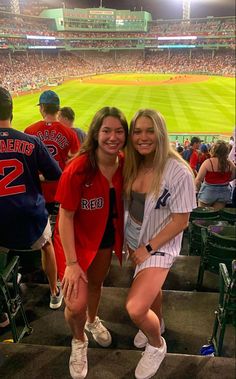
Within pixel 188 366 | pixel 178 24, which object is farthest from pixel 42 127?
pixel 178 24

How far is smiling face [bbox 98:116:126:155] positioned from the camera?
2086 millimetres

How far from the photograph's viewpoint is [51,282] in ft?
9.33

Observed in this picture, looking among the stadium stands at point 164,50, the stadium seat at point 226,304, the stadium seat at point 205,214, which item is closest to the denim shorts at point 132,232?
the stadium seat at point 226,304

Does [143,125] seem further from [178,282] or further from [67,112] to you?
[67,112]

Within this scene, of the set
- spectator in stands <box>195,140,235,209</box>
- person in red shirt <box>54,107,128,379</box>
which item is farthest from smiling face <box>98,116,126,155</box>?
spectator in stands <box>195,140,235,209</box>

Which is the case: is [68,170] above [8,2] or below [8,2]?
below

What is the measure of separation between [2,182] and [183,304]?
1938mm

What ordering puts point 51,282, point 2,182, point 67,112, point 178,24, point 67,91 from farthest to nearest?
point 178,24
point 67,91
point 67,112
point 51,282
point 2,182

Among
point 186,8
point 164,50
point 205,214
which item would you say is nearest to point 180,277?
point 205,214

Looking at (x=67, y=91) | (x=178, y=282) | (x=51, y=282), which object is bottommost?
(x=178, y=282)

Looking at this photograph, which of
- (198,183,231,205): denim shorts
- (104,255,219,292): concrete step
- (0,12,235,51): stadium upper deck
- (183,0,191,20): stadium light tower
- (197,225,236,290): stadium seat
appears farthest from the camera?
(0,12,235,51): stadium upper deck

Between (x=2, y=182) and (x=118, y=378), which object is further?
(x=2, y=182)

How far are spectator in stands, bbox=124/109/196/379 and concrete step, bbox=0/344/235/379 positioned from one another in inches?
4.4

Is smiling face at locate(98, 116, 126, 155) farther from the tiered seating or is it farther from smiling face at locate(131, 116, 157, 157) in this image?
the tiered seating
